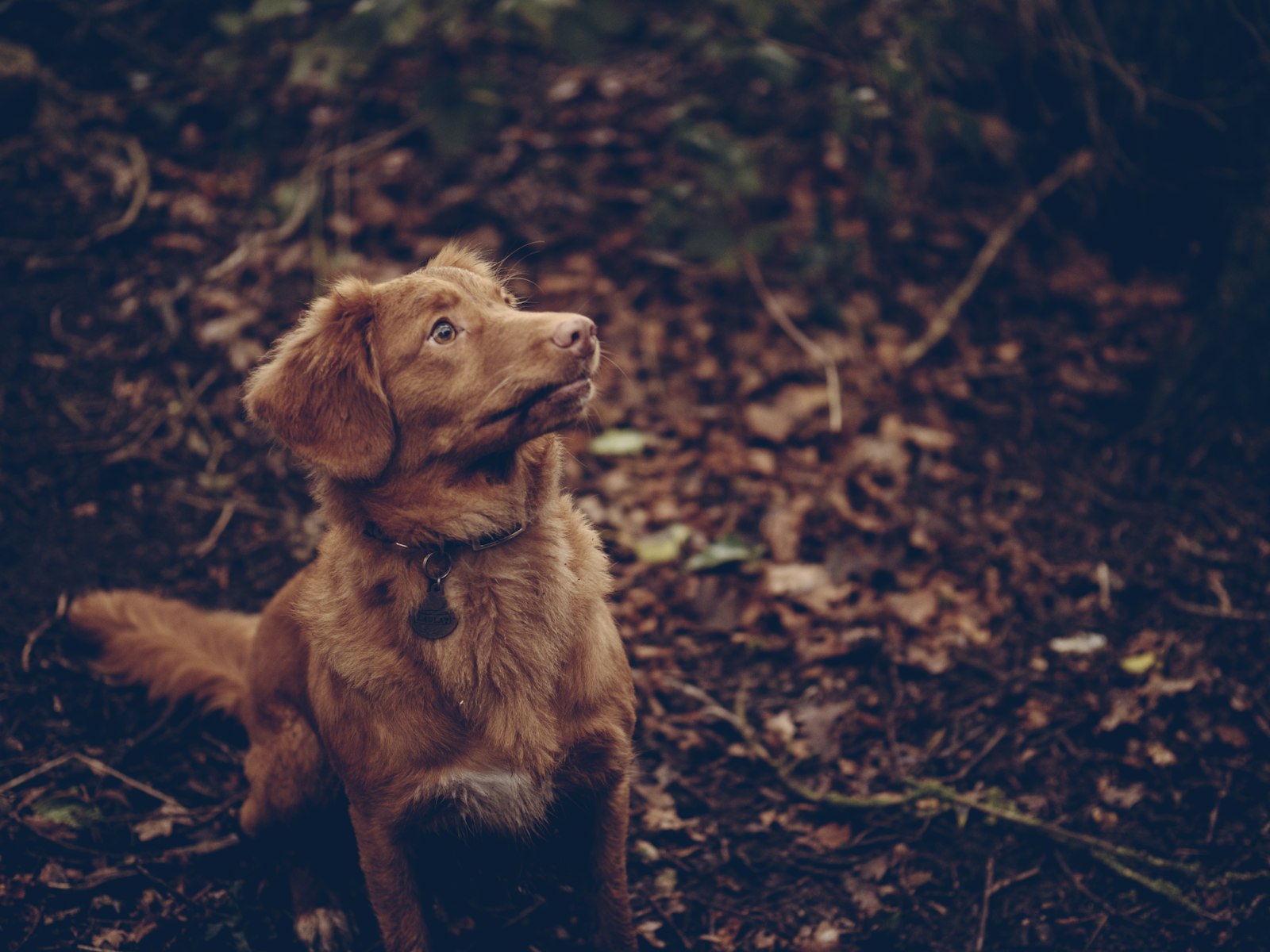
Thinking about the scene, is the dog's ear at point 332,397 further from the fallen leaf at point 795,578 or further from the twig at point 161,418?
the twig at point 161,418

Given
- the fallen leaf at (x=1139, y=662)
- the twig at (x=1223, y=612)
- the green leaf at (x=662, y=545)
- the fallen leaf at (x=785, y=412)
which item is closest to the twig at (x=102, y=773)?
the green leaf at (x=662, y=545)

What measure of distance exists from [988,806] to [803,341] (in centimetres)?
266

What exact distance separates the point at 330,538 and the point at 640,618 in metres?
1.62

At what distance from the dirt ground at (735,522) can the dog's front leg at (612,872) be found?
0.24 meters

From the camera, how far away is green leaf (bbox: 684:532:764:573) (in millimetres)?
4055

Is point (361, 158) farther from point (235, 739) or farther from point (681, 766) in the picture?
point (681, 766)

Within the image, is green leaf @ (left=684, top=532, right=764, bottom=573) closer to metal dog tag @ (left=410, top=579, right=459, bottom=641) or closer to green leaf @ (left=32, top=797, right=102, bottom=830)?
metal dog tag @ (left=410, top=579, right=459, bottom=641)

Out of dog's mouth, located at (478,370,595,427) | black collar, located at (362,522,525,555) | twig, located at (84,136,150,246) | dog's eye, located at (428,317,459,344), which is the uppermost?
dog's eye, located at (428,317,459,344)

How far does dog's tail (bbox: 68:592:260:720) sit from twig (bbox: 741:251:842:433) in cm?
290

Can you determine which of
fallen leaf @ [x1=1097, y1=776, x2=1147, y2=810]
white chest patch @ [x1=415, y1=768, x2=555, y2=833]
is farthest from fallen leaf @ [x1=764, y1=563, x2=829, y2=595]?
white chest patch @ [x1=415, y1=768, x2=555, y2=833]

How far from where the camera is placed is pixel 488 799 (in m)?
2.34

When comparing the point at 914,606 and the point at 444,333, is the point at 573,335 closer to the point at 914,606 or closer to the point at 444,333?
the point at 444,333

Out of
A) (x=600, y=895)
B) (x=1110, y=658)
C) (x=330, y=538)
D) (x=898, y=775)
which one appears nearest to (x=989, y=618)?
(x=1110, y=658)

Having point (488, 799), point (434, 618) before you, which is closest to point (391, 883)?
point (488, 799)
